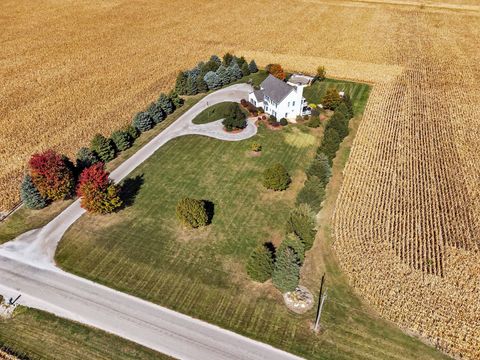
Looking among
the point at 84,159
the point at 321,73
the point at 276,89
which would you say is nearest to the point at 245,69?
the point at 321,73

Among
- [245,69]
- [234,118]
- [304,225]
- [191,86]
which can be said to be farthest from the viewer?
[245,69]

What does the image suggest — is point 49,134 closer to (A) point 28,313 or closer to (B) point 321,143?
(A) point 28,313

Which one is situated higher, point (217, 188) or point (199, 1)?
point (199, 1)

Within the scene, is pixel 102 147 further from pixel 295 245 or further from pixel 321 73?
pixel 321 73

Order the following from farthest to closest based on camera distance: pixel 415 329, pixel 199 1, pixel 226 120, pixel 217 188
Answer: pixel 199 1
pixel 226 120
pixel 217 188
pixel 415 329

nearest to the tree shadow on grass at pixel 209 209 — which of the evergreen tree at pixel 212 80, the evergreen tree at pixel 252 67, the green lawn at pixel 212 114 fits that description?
the green lawn at pixel 212 114

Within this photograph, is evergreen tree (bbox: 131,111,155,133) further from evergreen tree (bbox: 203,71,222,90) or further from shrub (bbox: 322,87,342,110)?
shrub (bbox: 322,87,342,110)

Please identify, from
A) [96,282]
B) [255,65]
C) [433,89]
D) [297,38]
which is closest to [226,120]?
[255,65]

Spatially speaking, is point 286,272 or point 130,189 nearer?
point 286,272
